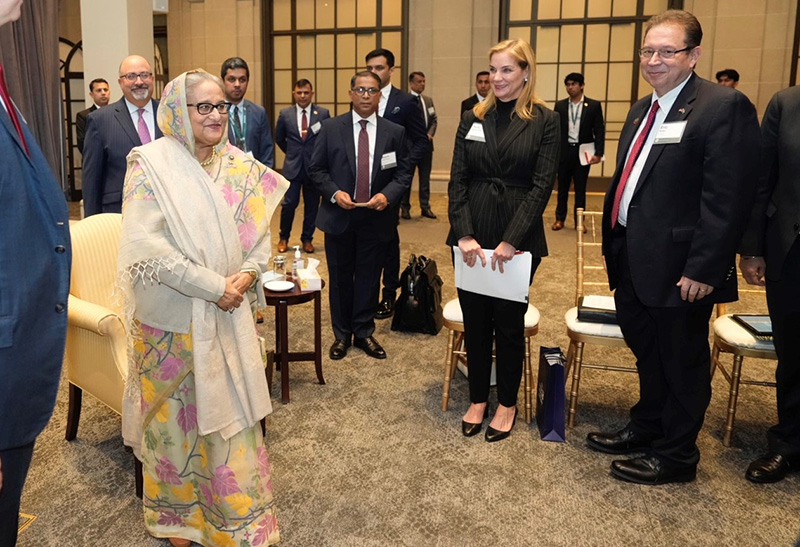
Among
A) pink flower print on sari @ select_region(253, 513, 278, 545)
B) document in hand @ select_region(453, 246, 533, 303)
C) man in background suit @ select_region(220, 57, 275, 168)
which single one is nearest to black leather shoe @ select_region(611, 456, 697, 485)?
document in hand @ select_region(453, 246, 533, 303)

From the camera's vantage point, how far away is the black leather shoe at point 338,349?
4.12 m

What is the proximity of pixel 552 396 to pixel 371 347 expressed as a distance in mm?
1400

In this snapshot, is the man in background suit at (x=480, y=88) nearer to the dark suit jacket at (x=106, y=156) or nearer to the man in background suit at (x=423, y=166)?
the man in background suit at (x=423, y=166)

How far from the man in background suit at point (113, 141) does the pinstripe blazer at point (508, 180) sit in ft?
6.41

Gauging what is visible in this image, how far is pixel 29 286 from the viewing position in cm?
139

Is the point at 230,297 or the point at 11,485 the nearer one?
the point at 11,485

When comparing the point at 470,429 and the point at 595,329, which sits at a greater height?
the point at 595,329

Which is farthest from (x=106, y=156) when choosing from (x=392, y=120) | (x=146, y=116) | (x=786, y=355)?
(x=786, y=355)

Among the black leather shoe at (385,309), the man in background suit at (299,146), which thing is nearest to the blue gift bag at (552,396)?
the black leather shoe at (385,309)

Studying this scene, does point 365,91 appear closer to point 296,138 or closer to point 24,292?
point 24,292

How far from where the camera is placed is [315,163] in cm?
406

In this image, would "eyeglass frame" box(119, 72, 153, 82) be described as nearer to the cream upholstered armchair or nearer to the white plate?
the cream upholstered armchair

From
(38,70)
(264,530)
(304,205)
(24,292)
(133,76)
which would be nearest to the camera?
(24,292)

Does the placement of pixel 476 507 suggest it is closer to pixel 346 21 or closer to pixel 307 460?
pixel 307 460
